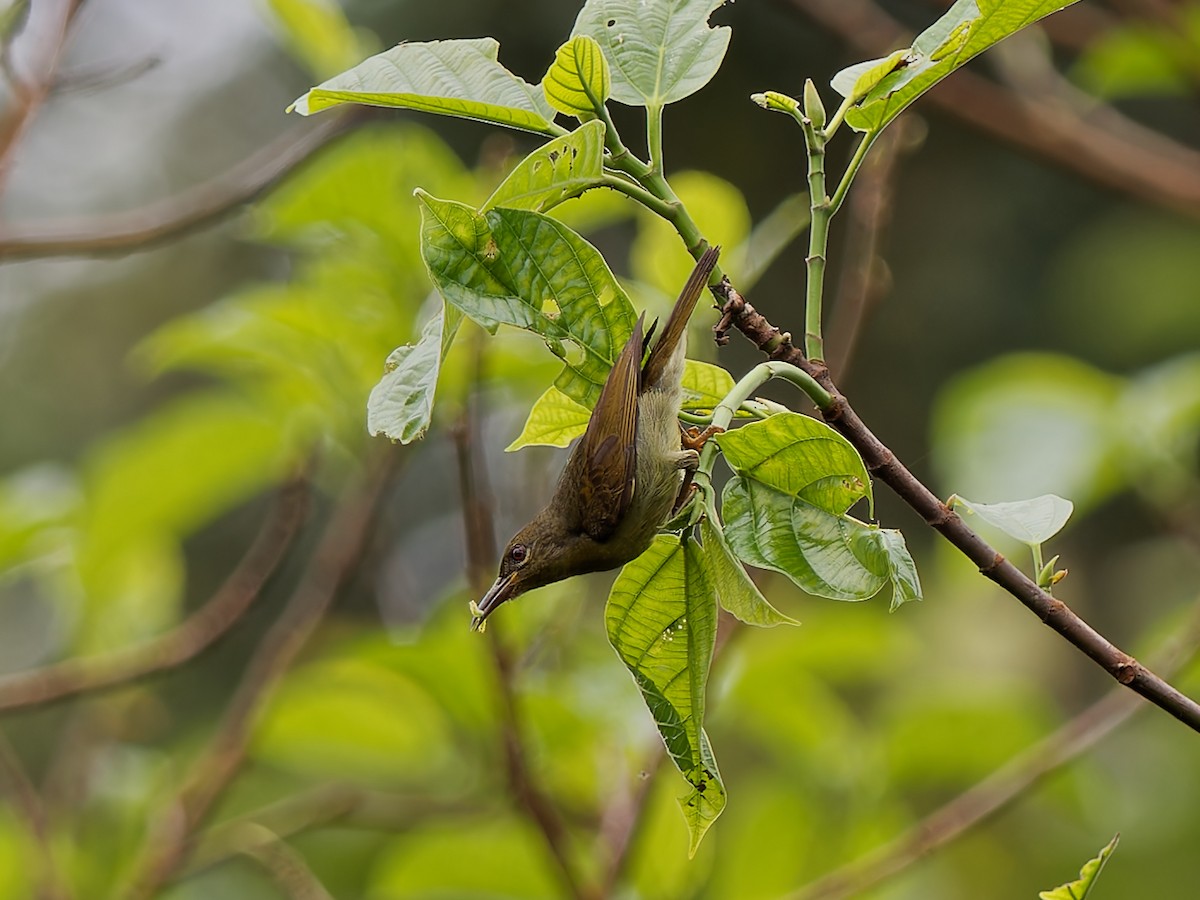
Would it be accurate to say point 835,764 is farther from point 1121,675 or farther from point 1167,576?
point 1167,576

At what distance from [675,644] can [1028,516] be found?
→ 34cm

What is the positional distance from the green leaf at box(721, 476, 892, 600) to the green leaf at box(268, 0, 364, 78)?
155 centimetres

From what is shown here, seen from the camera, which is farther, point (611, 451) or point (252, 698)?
point (252, 698)

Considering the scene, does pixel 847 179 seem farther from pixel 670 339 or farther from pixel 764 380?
pixel 670 339

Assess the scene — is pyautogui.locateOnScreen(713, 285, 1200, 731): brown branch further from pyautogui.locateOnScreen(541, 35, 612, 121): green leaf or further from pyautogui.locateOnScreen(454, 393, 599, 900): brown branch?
pyautogui.locateOnScreen(454, 393, 599, 900): brown branch

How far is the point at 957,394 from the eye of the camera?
277cm

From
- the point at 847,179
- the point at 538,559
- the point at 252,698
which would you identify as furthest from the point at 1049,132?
the point at 847,179

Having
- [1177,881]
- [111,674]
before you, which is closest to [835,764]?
[111,674]

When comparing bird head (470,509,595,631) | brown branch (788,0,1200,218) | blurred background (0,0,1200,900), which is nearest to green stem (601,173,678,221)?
blurred background (0,0,1200,900)

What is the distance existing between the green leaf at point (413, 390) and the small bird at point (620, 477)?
171 millimetres

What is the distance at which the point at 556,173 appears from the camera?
110 centimetres

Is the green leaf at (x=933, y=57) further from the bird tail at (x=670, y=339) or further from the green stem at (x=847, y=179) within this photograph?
the bird tail at (x=670, y=339)

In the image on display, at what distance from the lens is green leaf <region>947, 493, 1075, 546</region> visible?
1.14 metres

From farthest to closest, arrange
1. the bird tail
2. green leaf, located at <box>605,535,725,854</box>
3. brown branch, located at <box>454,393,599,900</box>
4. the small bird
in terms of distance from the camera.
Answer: brown branch, located at <box>454,393,599,900</box>
the bird tail
the small bird
green leaf, located at <box>605,535,725,854</box>
